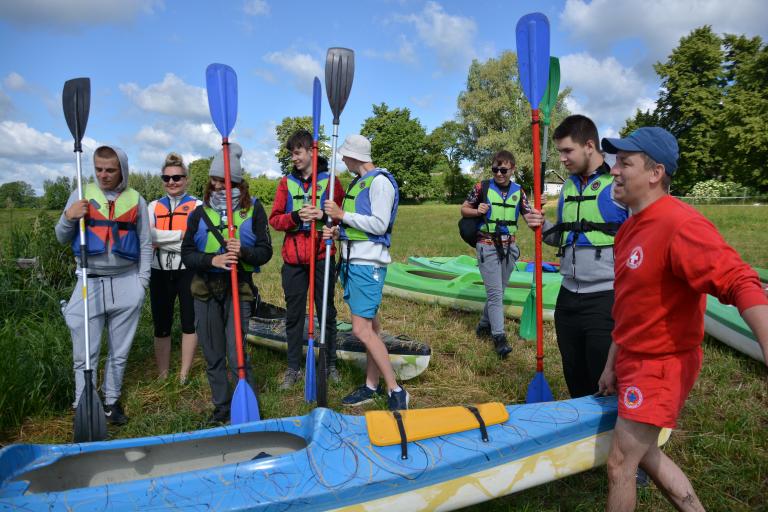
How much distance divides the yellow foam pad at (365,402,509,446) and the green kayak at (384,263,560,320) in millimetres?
3582

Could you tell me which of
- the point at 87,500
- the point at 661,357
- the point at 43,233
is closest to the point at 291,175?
the point at 87,500

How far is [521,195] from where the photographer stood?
491 centimetres

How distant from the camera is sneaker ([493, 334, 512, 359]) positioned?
4.68m

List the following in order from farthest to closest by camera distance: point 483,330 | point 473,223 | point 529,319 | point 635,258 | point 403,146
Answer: point 403,146 → point 483,330 → point 473,223 → point 529,319 → point 635,258

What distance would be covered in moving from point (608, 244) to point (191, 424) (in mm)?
2903

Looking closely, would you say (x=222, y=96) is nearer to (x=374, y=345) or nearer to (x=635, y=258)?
(x=374, y=345)

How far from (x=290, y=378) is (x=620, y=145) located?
120 inches

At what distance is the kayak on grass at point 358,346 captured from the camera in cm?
404

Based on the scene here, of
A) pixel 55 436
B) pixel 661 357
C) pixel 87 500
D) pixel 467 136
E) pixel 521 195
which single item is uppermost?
pixel 467 136

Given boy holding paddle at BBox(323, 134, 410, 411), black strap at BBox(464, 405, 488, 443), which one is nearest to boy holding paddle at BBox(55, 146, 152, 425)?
boy holding paddle at BBox(323, 134, 410, 411)

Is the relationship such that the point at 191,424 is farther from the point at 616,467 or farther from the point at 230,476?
the point at 616,467

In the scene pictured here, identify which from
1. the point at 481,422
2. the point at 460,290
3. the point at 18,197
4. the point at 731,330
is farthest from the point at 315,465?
the point at 18,197

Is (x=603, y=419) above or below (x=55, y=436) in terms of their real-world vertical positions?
above

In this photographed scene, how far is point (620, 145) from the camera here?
1969 millimetres
